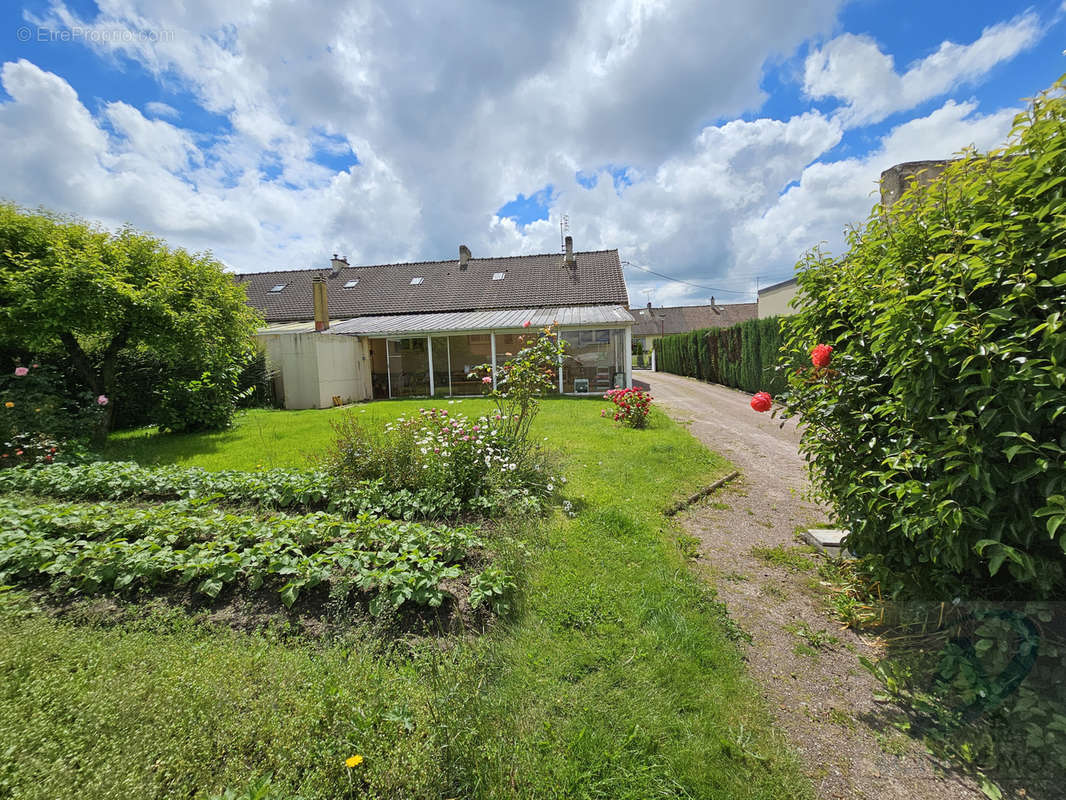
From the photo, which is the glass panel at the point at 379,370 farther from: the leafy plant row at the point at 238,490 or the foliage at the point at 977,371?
the foliage at the point at 977,371

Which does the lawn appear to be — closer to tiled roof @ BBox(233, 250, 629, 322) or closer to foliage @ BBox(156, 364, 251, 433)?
foliage @ BBox(156, 364, 251, 433)

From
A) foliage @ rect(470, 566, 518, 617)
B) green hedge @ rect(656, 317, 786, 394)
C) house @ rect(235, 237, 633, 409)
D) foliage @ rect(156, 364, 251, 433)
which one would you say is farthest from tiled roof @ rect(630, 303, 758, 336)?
foliage @ rect(470, 566, 518, 617)

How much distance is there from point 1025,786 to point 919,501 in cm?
114

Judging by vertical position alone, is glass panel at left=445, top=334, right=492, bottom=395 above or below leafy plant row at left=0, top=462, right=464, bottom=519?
above

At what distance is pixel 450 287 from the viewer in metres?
23.4

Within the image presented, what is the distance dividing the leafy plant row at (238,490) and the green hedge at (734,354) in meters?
8.68

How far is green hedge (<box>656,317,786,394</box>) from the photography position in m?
14.8

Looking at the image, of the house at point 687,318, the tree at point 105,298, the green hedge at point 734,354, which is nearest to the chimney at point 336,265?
the tree at point 105,298

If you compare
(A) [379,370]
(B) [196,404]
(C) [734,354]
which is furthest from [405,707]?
(A) [379,370]

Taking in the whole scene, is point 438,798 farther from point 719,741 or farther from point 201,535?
point 201,535

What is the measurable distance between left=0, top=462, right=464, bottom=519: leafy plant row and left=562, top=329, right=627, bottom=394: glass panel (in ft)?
38.9

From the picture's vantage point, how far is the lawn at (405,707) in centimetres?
167

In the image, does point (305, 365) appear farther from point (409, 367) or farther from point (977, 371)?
point (977, 371)

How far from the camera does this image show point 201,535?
377cm
